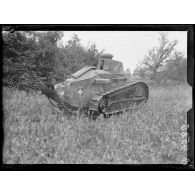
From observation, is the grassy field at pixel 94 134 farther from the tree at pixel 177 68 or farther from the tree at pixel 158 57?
the tree at pixel 158 57

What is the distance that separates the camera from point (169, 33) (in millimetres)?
4375

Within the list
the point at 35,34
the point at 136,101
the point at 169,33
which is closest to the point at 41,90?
the point at 35,34

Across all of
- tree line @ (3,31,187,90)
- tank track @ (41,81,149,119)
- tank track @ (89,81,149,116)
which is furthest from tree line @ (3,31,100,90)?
tank track @ (89,81,149,116)

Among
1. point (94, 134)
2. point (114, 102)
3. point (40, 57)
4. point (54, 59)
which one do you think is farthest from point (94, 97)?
point (40, 57)

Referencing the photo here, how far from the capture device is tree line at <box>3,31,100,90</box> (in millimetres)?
4410

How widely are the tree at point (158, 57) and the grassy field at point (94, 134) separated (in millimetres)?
259

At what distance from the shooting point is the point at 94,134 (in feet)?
14.4

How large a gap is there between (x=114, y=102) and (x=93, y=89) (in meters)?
0.27

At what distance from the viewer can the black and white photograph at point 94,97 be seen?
14.3 feet

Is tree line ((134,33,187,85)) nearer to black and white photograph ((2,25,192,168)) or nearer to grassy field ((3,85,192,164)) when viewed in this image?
black and white photograph ((2,25,192,168))

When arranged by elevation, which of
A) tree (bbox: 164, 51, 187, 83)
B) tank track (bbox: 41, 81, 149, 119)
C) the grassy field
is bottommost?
the grassy field

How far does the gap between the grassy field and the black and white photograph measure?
11 mm

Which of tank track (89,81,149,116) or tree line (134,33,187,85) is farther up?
tree line (134,33,187,85)
